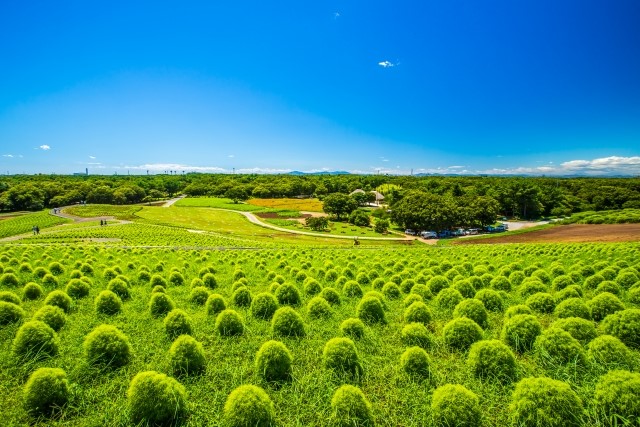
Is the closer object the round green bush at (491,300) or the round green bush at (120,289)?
the round green bush at (491,300)

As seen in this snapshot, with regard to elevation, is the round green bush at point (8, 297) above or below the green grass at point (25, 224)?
above

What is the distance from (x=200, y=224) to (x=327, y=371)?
7341 cm

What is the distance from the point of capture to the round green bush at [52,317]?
7.84m

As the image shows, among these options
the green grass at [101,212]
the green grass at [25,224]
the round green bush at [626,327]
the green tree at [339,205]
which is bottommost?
the green grass at [25,224]

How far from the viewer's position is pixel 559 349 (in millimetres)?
6676

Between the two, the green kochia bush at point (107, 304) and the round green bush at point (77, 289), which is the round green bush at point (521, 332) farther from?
the round green bush at point (77, 289)

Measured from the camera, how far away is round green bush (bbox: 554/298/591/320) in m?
8.67

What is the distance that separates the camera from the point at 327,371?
6465 millimetres

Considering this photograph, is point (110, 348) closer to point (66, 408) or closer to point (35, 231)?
point (66, 408)

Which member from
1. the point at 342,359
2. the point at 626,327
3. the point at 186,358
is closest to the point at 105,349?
the point at 186,358

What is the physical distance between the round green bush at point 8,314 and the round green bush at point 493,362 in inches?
443

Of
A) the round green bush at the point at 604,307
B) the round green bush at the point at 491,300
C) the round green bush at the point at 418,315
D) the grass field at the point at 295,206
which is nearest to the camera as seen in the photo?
the round green bush at the point at 604,307

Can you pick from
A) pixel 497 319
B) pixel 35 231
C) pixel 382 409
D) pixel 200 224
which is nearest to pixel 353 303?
pixel 497 319

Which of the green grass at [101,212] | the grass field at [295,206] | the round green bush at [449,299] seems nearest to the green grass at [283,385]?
the round green bush at [449,299]
